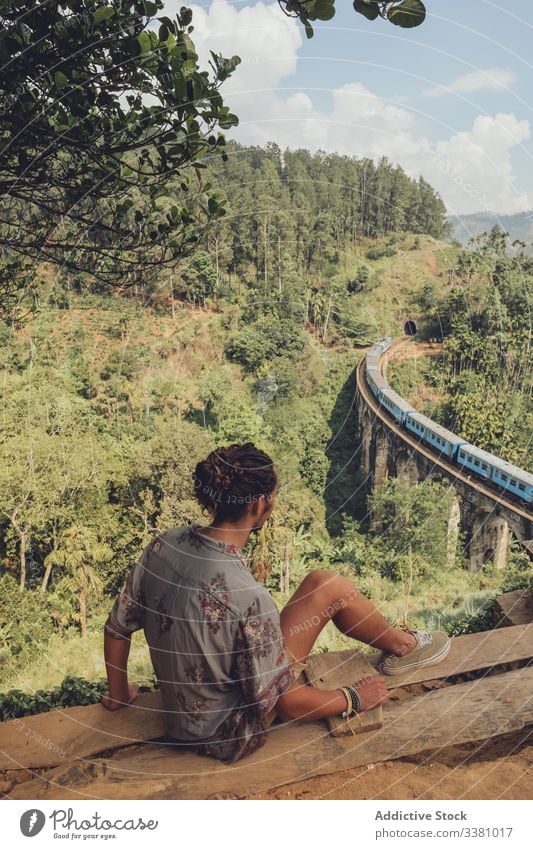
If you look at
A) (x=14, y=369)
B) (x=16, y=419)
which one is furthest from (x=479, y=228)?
(x=16, y=419)

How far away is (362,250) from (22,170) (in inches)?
224

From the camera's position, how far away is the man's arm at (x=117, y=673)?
2.08 metres

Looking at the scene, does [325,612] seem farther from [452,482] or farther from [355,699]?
[452,482]

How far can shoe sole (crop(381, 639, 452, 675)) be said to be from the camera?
7.82 feet

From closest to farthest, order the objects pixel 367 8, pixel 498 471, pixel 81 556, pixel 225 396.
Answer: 1. pixel 367 8
2. pixel 225 396
3. pixel 81 556
4. pixel 498 471

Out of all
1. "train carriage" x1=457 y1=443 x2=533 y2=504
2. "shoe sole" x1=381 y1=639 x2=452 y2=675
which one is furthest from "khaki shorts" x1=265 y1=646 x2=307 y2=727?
"train carriage" x1=457 y1=443 x2=533 y2=504

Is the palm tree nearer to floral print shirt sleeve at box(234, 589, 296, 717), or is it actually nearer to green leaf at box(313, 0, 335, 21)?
floral print shirt sleeve at box(234, 589, 296, 717)

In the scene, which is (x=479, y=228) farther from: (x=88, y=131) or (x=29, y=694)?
(x=29, y=694)

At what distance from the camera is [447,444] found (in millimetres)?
15102

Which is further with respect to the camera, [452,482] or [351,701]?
[452,482]

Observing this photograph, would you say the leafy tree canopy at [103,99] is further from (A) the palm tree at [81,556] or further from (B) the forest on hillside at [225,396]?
(A) the palm tree at [81,556]

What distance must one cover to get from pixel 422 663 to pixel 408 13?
2.51 m

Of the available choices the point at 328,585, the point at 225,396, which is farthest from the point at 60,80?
the point at 225,396

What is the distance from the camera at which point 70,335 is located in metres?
8.60
